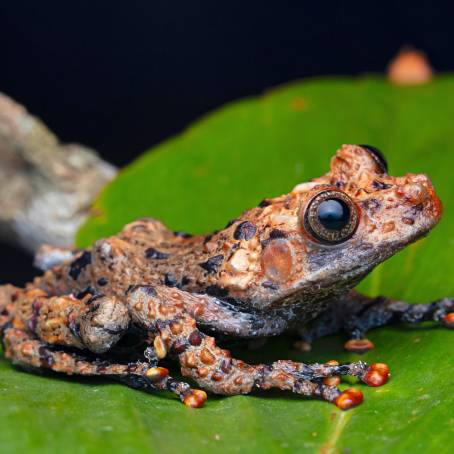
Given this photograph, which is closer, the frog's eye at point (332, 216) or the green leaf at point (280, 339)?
the green leaf at point (280, 339)

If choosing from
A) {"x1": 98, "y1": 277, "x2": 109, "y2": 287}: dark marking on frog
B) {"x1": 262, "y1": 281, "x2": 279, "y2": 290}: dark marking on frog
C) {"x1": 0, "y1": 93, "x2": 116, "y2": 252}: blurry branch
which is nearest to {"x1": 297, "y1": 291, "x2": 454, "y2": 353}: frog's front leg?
{"x1": 262, "y1": 281, "x2": 279, "y2": 290}: dark marking on frog

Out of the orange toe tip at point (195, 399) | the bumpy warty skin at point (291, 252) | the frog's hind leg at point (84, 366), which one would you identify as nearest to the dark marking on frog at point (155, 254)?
the bumpy warty skin at point (291, 252)

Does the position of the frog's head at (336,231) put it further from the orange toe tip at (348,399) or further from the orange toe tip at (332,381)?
the orange toe tip at (348,399)

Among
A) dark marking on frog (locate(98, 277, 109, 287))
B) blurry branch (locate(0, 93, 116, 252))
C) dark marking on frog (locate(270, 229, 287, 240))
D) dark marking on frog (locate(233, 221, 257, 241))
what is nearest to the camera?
dark marking on frog (locate(270, 229, 287, 240))

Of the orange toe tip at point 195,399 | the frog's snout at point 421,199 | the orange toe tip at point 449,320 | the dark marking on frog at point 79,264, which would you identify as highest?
the frog's snout at point 421,199

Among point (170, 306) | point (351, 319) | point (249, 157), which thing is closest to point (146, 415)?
point (170, 306)

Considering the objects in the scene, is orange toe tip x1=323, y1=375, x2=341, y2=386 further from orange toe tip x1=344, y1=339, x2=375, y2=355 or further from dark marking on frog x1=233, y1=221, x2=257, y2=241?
dark marking on frog x1=233, y1=221, x2=257, y2=241
